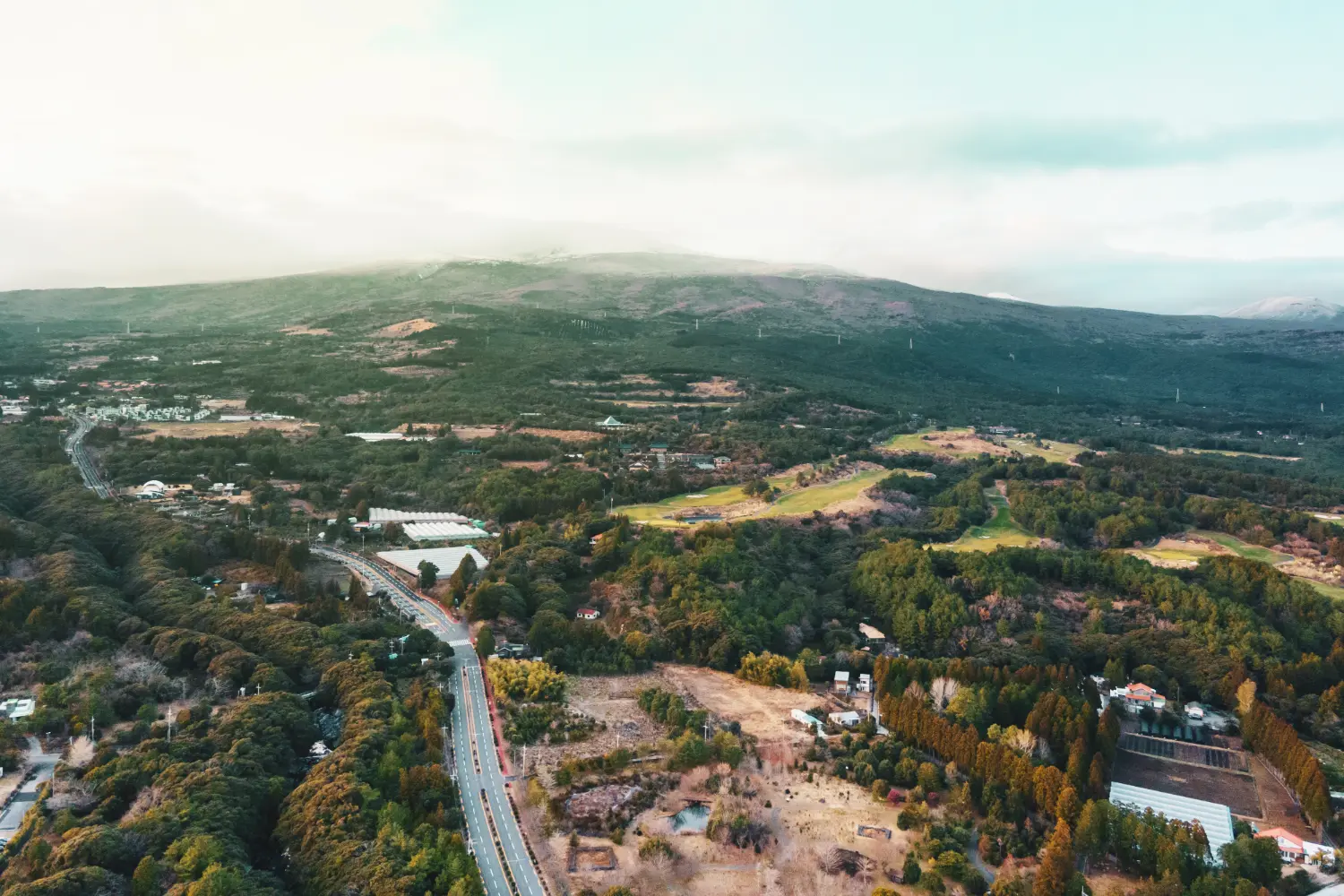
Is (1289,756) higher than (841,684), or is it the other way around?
(1289,756)

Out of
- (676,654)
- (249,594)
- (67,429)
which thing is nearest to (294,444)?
(67,429)

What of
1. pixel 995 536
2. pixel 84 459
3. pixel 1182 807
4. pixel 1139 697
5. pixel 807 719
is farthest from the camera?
pixel 84 459

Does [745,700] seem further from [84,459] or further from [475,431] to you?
[84,459]

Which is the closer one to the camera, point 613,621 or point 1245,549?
point 613,621

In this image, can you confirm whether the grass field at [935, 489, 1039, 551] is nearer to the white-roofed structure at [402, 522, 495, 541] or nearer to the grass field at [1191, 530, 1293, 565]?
the grass field at [1191, 530, 1293, 565]

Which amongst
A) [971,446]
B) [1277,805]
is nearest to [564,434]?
[971,446]

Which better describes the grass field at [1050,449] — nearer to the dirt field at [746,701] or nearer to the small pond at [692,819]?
the dirt field at [746,701]

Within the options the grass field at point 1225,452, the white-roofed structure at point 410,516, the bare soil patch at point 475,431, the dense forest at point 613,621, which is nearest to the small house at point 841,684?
the dense forest at point 613,621
